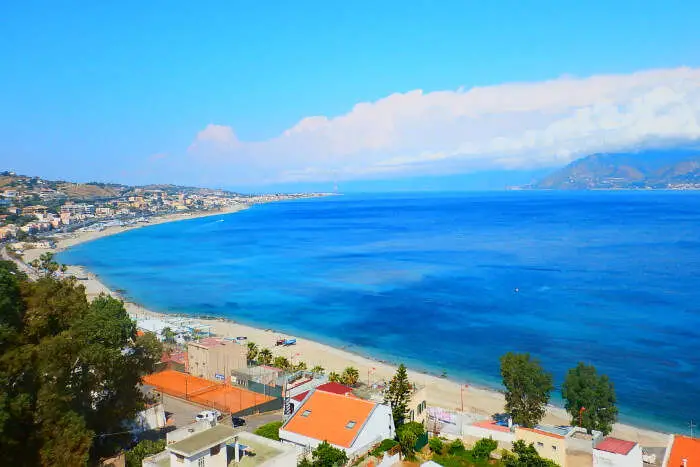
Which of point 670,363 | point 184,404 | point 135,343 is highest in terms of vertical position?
point 135,343

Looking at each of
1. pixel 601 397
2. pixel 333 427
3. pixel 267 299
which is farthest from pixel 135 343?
pixel 267 299

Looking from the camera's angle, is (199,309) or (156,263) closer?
(199,309)

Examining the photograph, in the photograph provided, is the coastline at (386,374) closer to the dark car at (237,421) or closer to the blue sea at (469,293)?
the blue sea at (469,293)

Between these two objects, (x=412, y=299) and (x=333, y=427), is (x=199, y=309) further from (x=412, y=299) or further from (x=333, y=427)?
(x=333, y=427)

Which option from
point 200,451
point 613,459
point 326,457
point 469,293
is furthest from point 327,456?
point 469,293

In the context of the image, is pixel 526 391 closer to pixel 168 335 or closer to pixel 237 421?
pixel 237 421

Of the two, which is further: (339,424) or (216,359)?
(216,359)
